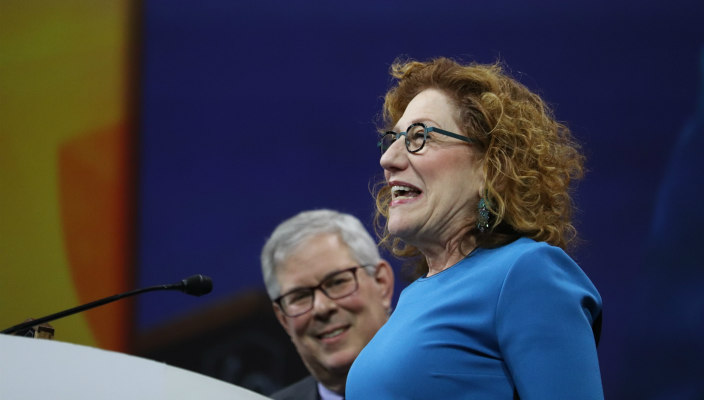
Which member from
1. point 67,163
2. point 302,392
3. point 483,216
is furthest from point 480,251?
point 67,163

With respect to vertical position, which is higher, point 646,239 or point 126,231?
point 126,231

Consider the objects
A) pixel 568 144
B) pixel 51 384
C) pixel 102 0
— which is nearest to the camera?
pixel 51 384

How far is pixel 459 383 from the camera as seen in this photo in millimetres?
1061

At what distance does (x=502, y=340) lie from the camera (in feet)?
3.45

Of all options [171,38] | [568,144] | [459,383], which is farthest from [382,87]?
[459,383]

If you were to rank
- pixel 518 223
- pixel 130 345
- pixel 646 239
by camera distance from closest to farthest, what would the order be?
pixel 518 223 → pixel 646 239 → pixel 130 345

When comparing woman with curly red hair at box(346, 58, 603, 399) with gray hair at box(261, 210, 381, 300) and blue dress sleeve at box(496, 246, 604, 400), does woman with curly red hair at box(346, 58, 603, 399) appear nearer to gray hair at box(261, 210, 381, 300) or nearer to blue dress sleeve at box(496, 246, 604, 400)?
blue dress sleeve at box(496, 246, 604, 400)

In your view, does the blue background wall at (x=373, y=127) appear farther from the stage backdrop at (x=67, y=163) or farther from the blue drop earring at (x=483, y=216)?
the blue drop earring at (x=483, y=216)

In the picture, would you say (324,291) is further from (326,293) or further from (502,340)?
(502,340)

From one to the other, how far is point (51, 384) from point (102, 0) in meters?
2.33

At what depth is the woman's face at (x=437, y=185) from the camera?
127cm

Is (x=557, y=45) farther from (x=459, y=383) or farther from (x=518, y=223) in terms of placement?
(x=459, y=383)

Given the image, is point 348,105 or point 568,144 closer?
point 568,144

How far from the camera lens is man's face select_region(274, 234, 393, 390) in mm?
2223
